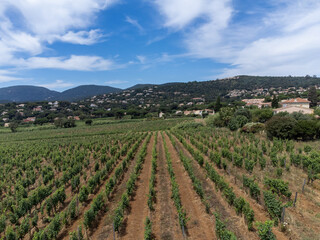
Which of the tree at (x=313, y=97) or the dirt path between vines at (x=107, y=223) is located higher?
the tree at (x=313, y=97)

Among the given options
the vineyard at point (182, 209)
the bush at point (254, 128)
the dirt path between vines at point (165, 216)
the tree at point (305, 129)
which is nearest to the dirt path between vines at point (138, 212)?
the vineyard at point (182, 209)

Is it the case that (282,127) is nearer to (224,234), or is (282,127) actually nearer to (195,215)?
(195,215)

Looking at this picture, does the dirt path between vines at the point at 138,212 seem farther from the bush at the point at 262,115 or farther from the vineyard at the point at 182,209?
the bush at the point at 262,115

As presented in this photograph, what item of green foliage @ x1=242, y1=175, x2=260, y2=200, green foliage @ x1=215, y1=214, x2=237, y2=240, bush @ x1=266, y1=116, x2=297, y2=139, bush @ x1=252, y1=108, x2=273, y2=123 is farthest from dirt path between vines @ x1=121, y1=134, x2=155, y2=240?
bush @ x1=252, y1=108, x2=273, y2=123

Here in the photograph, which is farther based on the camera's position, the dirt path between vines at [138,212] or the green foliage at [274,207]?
the dirt path between vines at [138,212]

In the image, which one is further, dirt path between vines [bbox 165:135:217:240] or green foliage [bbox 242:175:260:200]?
green foliage [bbox 242:175:260:200]

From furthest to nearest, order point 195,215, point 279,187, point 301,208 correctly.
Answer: point 279,187, point 195,215, point 301,208

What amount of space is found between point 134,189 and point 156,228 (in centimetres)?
475

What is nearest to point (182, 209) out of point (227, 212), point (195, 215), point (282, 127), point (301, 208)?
point (195, 215)

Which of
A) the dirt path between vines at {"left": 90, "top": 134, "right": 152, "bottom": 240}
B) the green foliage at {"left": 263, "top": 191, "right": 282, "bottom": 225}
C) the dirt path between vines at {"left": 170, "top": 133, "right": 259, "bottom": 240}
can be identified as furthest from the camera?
the dirt path between vines at {"left": 90, "top": 134, "right": 152, "bottom": 240}

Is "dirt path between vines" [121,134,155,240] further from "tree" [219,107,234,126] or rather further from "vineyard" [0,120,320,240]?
"tree" [219,107,234,126]

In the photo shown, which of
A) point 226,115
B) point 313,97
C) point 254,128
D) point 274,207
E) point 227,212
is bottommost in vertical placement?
point 227,212

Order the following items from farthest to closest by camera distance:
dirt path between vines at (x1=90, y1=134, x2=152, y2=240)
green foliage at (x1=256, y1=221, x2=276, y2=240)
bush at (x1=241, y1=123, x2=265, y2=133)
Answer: bush at (x1=241, y1=123, x2=265, y2=133) → dirt path between vines at (x1=90, y1=134, x2=152, y2=240) → green foliage at (x1=256, y1=221, x2=276, y2=240)

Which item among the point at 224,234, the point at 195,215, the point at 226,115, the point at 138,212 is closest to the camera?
the point at 224,234
